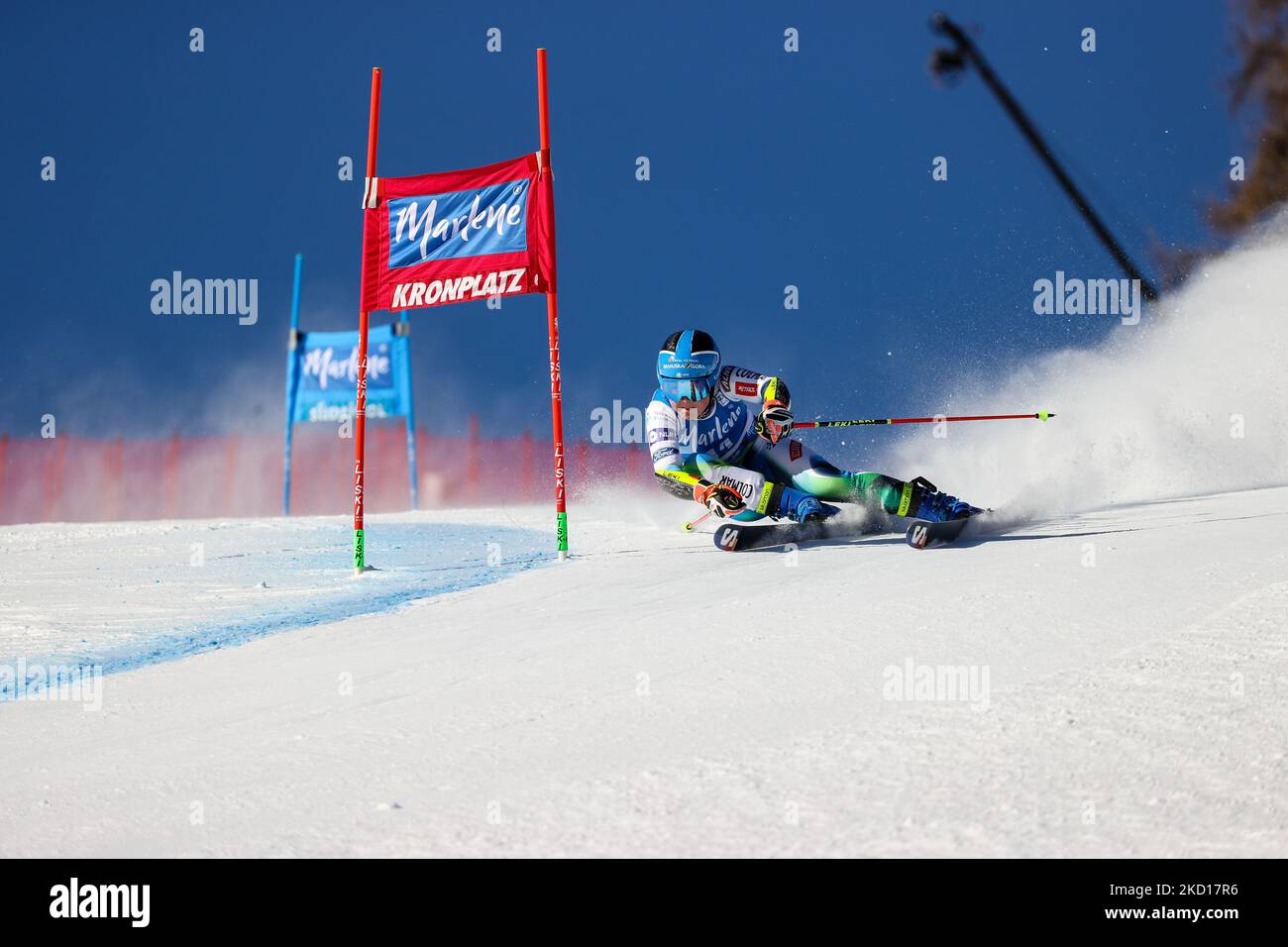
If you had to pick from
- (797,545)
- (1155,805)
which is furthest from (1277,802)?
(797,545)

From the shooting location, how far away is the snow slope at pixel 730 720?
10.9 feet

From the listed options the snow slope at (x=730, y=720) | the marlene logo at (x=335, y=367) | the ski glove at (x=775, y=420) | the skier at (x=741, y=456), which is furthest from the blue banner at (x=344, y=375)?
the snow slope at (x=730, y=720)

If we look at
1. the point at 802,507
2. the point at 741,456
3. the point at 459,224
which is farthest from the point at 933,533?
the point at 459,224

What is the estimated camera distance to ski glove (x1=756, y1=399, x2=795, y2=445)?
32.1ft

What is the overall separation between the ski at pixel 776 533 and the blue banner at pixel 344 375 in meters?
12.2

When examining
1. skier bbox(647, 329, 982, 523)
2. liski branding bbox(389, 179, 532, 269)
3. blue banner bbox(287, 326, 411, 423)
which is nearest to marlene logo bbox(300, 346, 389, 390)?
blue banner bbox(287, 326, 411, 423)

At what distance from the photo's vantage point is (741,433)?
1011 centimetres

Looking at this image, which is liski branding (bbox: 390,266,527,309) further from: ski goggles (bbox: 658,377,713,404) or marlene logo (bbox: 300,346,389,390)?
marlene logo (bbox: 300,346,389,390)

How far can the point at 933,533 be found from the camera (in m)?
8.53

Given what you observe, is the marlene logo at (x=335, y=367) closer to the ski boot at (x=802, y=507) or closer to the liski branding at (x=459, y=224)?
the liski branding at (x=459, y=224)

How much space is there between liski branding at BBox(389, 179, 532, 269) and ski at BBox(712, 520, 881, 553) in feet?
10.2

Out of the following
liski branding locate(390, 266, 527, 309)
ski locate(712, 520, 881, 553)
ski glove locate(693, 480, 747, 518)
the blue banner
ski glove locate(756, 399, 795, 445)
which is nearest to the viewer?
ski locate(712, 520, 881, 553)

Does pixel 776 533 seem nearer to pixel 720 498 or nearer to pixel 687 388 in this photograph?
pixel 720 498

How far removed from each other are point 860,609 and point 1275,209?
49.5 feet
